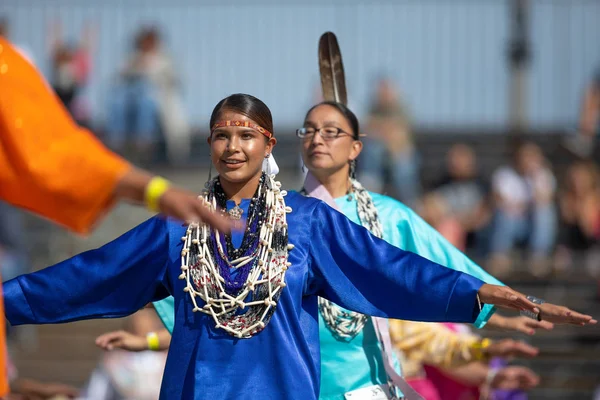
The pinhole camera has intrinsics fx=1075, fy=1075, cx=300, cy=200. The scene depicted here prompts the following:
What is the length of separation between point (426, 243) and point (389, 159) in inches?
276

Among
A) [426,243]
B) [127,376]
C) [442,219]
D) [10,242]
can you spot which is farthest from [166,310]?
[10,242]

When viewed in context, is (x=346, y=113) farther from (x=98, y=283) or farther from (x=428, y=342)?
(x=98, y=283)

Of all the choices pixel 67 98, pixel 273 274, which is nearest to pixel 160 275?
pixel 273 274

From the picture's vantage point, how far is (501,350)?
5.31 metres

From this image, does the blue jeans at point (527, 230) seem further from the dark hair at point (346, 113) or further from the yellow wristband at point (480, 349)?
the dark hair at point (346, 113)

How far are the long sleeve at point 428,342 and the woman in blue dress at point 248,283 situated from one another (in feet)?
4.76

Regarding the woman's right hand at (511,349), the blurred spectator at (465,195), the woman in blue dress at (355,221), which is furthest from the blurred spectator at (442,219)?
the woman in blue dress at (355,221)

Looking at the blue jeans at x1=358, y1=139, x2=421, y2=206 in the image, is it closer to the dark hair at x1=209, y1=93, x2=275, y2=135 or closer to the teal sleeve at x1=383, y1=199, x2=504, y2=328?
the teal sleeve at x1=383, y1=199, x2=504, y2=328

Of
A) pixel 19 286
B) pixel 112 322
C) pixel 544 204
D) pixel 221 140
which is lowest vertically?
pixel 112 322

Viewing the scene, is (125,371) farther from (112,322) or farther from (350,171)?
(112,322)

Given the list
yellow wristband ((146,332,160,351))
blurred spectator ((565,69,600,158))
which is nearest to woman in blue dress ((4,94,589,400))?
yellow wristband ((146,332,160,351))

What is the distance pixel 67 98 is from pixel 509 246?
5.30m

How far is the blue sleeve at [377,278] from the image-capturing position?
4.12m

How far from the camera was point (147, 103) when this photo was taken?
1323cm
